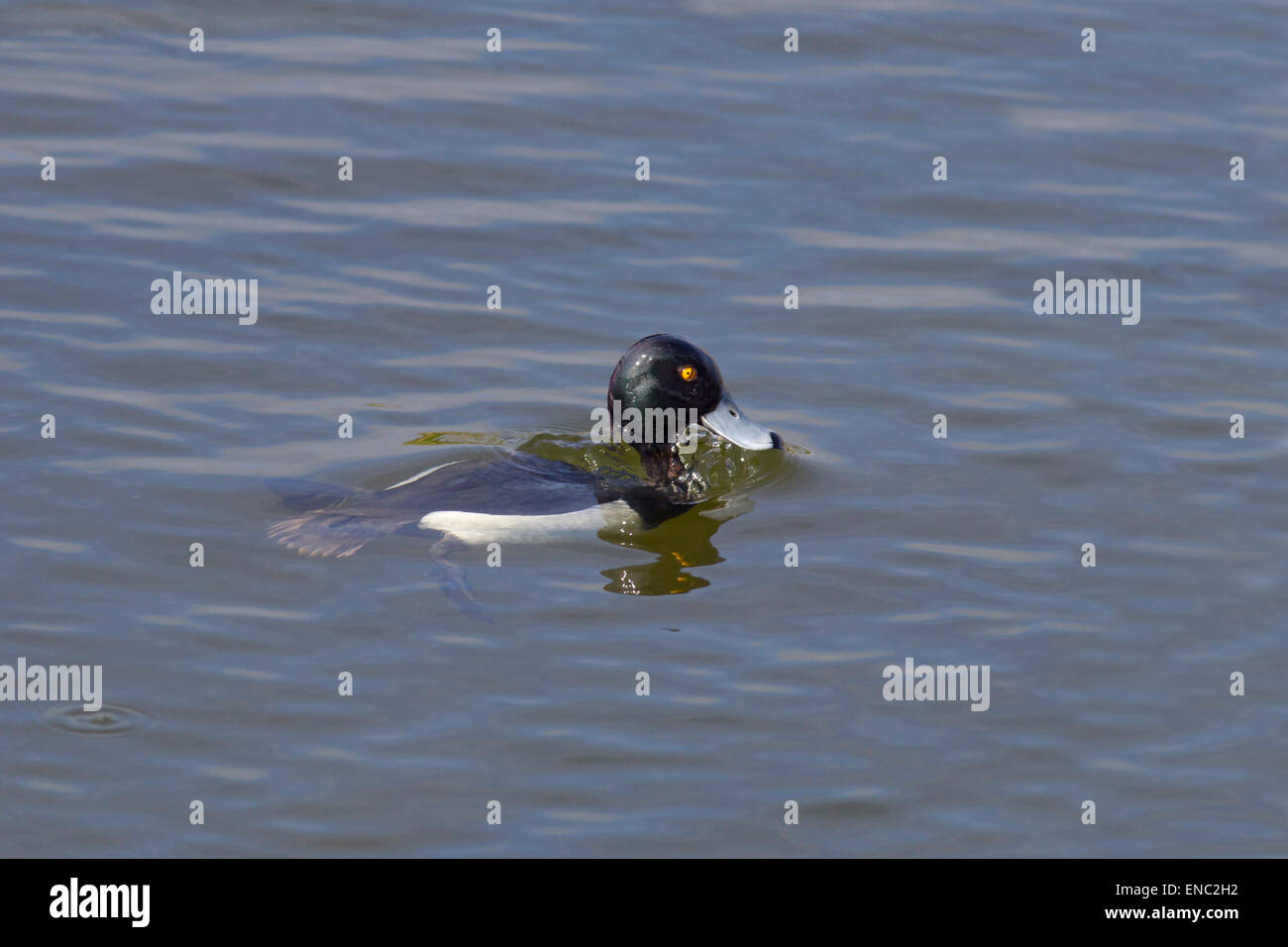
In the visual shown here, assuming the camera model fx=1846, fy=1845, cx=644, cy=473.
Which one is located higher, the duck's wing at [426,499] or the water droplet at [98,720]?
the duck's wing at [426,499]

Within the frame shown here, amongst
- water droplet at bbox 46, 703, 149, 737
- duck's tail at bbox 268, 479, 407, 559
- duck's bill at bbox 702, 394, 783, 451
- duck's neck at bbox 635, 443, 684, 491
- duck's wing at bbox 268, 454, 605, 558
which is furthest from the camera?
duck's neck at bbox 635, 443, 684, 491

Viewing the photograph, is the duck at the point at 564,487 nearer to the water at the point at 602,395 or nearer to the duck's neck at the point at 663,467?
the duck's neck at the point at 663,467

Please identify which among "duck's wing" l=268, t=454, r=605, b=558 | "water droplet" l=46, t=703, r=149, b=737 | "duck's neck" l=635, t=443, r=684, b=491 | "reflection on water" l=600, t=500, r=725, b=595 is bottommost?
"water droplet" l=46, t=703, r=149, b=737

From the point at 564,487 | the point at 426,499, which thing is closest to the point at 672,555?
the point at 564,487

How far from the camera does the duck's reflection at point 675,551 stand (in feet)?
28.1

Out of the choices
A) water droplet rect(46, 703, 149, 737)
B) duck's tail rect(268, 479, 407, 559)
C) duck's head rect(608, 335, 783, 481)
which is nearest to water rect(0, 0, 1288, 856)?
water droplet rect(46, 703, 149, 737)

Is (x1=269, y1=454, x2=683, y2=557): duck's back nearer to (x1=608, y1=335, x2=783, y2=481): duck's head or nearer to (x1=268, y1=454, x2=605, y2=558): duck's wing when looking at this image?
(x1=268, y1=454, x2=605, y2=558): duck's wing

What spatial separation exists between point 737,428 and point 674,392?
39 centimetres

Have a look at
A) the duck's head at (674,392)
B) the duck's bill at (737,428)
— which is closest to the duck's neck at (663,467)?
the duck's head at (674,392)

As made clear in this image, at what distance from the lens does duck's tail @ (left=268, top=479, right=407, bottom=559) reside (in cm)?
854

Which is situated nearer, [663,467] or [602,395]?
[663,467]

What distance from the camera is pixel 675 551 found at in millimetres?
9070

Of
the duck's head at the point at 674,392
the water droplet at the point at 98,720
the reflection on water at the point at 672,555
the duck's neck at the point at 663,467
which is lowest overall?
the water droplet at the point at 98,720

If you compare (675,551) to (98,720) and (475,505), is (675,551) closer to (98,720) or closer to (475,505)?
(475,505)
